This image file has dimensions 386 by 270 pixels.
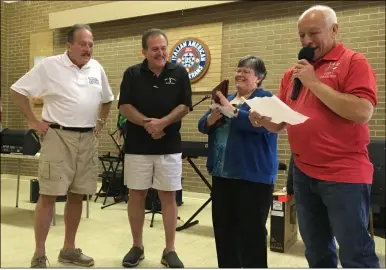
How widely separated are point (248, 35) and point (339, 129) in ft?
9.40

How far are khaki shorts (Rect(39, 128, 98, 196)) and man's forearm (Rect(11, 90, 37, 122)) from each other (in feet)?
0.40

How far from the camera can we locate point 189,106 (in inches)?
79.0

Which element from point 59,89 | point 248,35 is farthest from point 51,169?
point 248,35

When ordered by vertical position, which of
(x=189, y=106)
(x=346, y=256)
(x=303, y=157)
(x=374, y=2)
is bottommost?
(x=346, y=256)

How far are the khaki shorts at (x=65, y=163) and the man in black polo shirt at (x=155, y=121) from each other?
0.22m

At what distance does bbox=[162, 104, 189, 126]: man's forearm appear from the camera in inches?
75.4

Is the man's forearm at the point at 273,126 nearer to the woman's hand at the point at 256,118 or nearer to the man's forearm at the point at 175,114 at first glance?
the woman's hand at the point at 256,118

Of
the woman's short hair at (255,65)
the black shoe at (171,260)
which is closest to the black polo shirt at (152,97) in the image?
the woman's short hair at (255,65)

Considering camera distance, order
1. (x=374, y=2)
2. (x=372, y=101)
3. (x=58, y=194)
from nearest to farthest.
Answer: (x=372, y=101) → (x=58, y=194) → (x=374, y=2)

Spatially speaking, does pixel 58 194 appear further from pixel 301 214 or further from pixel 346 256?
pixel 346 256

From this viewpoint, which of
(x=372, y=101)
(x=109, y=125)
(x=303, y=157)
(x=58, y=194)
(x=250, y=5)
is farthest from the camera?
(x=250, y=5)

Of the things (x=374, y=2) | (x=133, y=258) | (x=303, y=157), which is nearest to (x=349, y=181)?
(x=303, y=157)

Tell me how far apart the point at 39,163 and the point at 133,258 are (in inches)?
29.3

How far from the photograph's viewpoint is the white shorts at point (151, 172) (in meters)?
1.97
